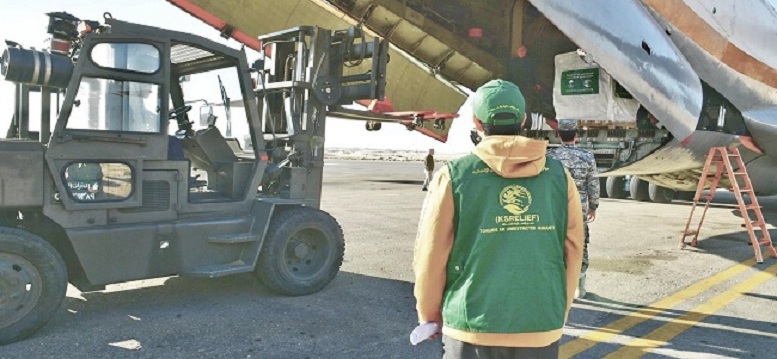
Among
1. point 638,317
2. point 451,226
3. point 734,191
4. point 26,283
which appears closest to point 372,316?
point 638,317

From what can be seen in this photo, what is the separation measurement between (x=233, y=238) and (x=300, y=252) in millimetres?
698

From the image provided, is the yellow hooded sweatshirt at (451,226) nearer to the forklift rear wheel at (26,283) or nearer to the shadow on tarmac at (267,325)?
the shadow on tarmac at (267,325)

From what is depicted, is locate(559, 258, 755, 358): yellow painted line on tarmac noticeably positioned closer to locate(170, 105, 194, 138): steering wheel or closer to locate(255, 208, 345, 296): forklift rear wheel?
locate(255, 208, 345, 296): forklift rear wheel

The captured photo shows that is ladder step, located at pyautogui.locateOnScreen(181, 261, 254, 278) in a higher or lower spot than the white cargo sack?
lower

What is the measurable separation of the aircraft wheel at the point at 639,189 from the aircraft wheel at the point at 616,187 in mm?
472

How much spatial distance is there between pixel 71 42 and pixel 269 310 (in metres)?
2.62

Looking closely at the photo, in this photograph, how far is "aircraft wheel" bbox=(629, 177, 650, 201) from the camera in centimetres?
1552

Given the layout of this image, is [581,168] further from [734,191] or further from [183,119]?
[734,191]

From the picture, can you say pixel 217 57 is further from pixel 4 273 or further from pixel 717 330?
pixel 717 330

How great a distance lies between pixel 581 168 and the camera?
520cm

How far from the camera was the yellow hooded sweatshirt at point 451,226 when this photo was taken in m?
1.91

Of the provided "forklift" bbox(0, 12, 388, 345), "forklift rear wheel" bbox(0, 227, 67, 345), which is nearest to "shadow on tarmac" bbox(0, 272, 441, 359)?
"forklift rear wheel" bbox(0, 227, 67, 345)

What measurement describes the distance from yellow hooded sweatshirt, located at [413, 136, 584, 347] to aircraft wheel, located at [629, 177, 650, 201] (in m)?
14.8

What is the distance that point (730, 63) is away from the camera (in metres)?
8.76
